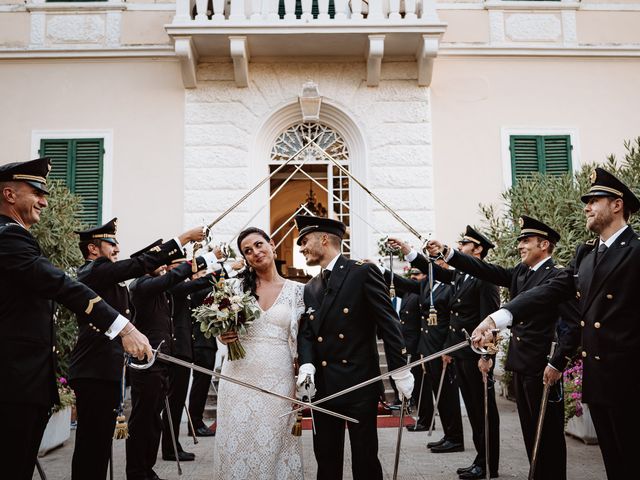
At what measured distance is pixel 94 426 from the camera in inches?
176

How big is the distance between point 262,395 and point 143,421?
69.7 inches

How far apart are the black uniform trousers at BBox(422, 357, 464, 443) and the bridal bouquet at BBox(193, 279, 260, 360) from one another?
363 cm

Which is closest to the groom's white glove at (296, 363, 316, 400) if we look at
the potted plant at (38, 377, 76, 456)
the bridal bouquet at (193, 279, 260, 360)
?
the bridal bouquet at (193, 279, 260, 360)

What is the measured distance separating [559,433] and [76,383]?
143 inches

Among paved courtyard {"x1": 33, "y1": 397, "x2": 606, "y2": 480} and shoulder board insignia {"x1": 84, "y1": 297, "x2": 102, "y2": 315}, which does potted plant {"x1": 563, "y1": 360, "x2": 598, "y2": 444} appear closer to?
paved courtyard {"x1": 33, "y1": 397, "x2": 606, "y2": 480}

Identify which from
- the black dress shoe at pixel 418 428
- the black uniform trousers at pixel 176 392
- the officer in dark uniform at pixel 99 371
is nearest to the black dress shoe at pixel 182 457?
the black uniform trousers at pixel 176 392

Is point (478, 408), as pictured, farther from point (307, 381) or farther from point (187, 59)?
point (187, 59)

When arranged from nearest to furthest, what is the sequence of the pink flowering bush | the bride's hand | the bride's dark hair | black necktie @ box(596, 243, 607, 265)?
black necktie @ box(596, 243, 607, 265), the bride's hand, the bride's dark hair, the pink flowering bush

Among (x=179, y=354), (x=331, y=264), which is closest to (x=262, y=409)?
(x=331, y=264)

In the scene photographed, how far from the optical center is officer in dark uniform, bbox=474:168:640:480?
367cm

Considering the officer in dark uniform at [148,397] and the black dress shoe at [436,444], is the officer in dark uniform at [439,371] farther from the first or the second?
the officer in dark uniform at [148,397]

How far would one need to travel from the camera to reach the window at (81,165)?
37.0 feet

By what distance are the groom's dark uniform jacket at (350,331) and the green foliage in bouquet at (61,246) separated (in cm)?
511

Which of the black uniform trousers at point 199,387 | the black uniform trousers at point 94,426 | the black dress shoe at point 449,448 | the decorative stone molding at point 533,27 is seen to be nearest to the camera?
the black uniform trousers at point 94,426
